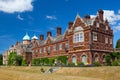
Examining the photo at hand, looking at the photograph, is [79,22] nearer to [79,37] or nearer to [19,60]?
[79,37]

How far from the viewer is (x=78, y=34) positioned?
177 feet

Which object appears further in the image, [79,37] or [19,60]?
[19,60]

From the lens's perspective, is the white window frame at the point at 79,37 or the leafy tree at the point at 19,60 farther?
the leafy tree at the point at 19,60

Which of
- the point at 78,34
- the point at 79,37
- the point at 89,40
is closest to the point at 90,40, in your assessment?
the point at 89,40

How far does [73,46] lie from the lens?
182 feet

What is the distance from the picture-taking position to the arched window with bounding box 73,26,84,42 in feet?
174

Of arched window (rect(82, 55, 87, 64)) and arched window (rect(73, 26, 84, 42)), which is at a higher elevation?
arched window (rect(73, 26, 84, 42))

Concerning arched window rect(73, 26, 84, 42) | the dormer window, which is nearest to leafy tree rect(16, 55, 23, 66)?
arched window rect(73, 26, 84, 42)

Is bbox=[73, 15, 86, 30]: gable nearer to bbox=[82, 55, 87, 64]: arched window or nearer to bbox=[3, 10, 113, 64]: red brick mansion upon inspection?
bbox=[3, 10, 113, 64]: red brick mansion

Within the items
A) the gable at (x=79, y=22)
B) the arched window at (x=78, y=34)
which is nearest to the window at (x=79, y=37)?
the arched window at (x=78, y=34)

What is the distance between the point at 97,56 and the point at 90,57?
264 cm

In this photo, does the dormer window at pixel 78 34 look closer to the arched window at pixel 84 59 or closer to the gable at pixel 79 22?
the gable at pixel 79 22

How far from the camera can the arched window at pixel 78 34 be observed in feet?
174

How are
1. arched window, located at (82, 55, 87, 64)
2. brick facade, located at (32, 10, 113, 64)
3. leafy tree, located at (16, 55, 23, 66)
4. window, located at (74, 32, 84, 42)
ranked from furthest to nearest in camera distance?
leafy tree, located at (16, 55, 23, 66)
window, located at (74, 32, 84, 42)
arched window, located at (82, 55, 87, 64)
brick facade, located at (32, 10, 113, 64)
